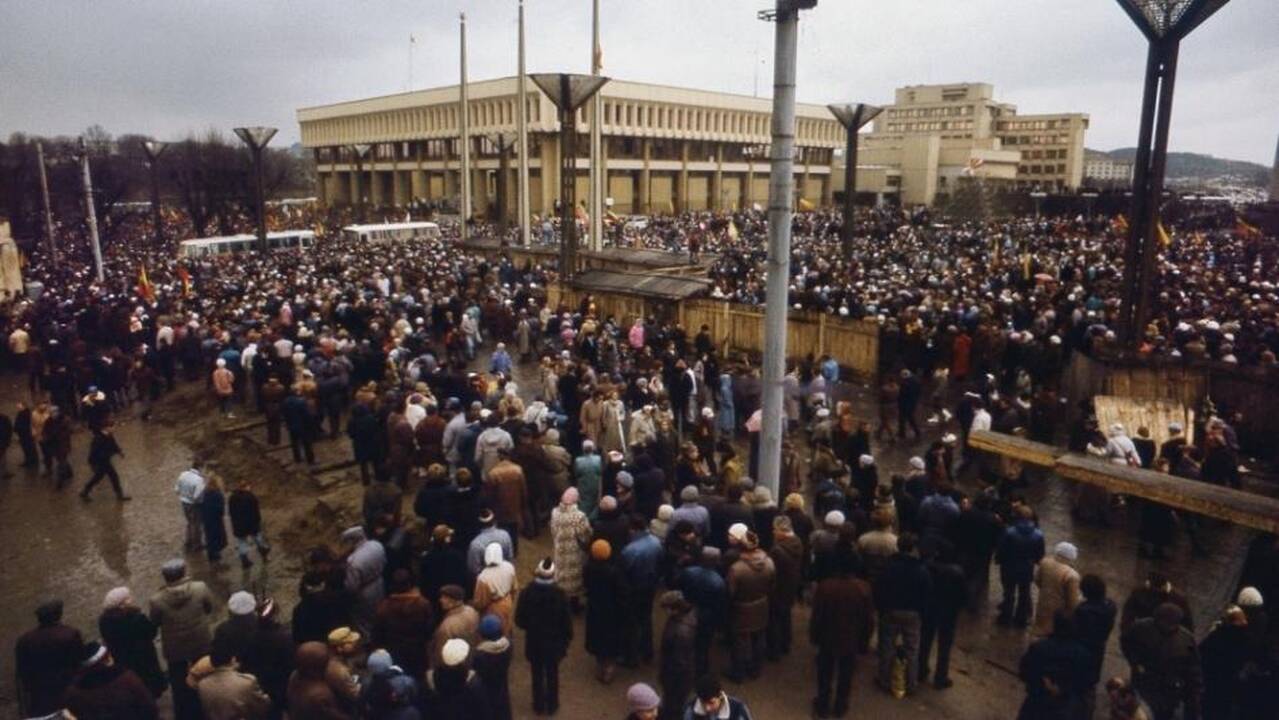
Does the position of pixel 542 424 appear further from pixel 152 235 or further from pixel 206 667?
pixel 152 235

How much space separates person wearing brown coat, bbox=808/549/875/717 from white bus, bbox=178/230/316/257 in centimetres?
3882

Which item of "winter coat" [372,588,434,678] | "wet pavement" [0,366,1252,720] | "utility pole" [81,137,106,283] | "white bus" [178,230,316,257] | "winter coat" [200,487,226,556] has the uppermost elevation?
"utility pole" [81,137,106,283]

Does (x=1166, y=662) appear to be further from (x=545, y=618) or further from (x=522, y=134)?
(x=522, y=134)

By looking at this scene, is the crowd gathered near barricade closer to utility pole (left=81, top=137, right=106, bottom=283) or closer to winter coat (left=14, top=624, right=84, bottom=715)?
winter coat (left=14, top=624, right=84, bottom=715)

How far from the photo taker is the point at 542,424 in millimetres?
10688

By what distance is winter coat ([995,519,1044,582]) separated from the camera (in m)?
7.23

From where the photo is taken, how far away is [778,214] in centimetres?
725

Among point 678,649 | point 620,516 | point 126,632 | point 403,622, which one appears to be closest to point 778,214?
point 620,516

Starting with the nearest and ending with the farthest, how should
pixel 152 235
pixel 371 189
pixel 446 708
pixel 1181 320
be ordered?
1. pixel 446 708
2. pixel 1181 320
3. pixel 152 235
4. pixel 371 189

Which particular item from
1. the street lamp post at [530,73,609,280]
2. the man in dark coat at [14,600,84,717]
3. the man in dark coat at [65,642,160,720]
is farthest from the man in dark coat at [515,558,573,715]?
the street lamp post at [530,73,609,280]

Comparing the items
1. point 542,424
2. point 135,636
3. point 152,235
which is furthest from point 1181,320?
point 152,235

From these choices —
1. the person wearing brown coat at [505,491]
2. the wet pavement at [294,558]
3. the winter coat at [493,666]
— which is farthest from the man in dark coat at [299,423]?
the winter coat at [493,666]

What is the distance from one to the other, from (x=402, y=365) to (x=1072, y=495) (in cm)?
1118

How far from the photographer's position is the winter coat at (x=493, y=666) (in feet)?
17.9
